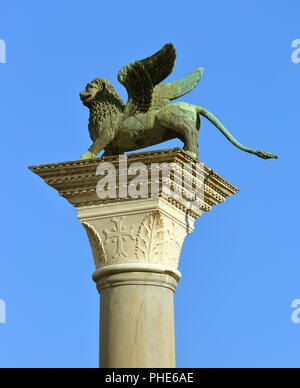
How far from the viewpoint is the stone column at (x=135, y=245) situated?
1033cm

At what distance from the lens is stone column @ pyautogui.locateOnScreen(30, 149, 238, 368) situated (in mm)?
10328

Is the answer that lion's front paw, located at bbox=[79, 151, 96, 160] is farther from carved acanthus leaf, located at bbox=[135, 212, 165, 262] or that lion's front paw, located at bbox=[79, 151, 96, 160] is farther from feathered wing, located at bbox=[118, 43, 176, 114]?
carved acanthus leaf, located at bbox=[135, 212, 165, 262]

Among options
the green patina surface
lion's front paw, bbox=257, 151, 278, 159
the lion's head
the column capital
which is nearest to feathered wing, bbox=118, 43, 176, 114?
the green patina surface

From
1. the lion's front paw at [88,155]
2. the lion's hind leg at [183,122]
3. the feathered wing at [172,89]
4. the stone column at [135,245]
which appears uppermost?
the feathered wing at [172,89]

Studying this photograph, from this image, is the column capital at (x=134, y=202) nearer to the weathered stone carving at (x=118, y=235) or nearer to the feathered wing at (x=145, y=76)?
the weathered stone carving at (x=118, y=235)

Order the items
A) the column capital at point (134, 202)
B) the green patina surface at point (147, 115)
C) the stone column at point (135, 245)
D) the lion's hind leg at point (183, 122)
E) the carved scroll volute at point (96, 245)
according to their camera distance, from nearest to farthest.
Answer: the stone column at point (135, 245) < the column capital at point (134, 202) < the carved scroll volute at point (96, 245) < the lion's hind leg at point (183, 122) < the green patina surface at point (147, 115)

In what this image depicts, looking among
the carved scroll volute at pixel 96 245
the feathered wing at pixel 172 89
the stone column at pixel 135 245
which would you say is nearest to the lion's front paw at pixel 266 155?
the stone column at pixel 135 245

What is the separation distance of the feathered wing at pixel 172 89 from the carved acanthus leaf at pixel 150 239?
1.60 meters

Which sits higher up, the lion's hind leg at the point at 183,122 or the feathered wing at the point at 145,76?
the feathered wing at the point at 145,76

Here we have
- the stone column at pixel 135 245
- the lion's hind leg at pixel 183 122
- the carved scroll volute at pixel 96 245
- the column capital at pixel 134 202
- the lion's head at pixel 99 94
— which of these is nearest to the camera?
the stone column at pixel 135 245

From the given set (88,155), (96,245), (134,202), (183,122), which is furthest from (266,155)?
(96,245)

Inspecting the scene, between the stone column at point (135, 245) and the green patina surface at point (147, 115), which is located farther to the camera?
the green patina surface at point (147, 115)

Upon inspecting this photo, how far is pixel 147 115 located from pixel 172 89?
550 mm
